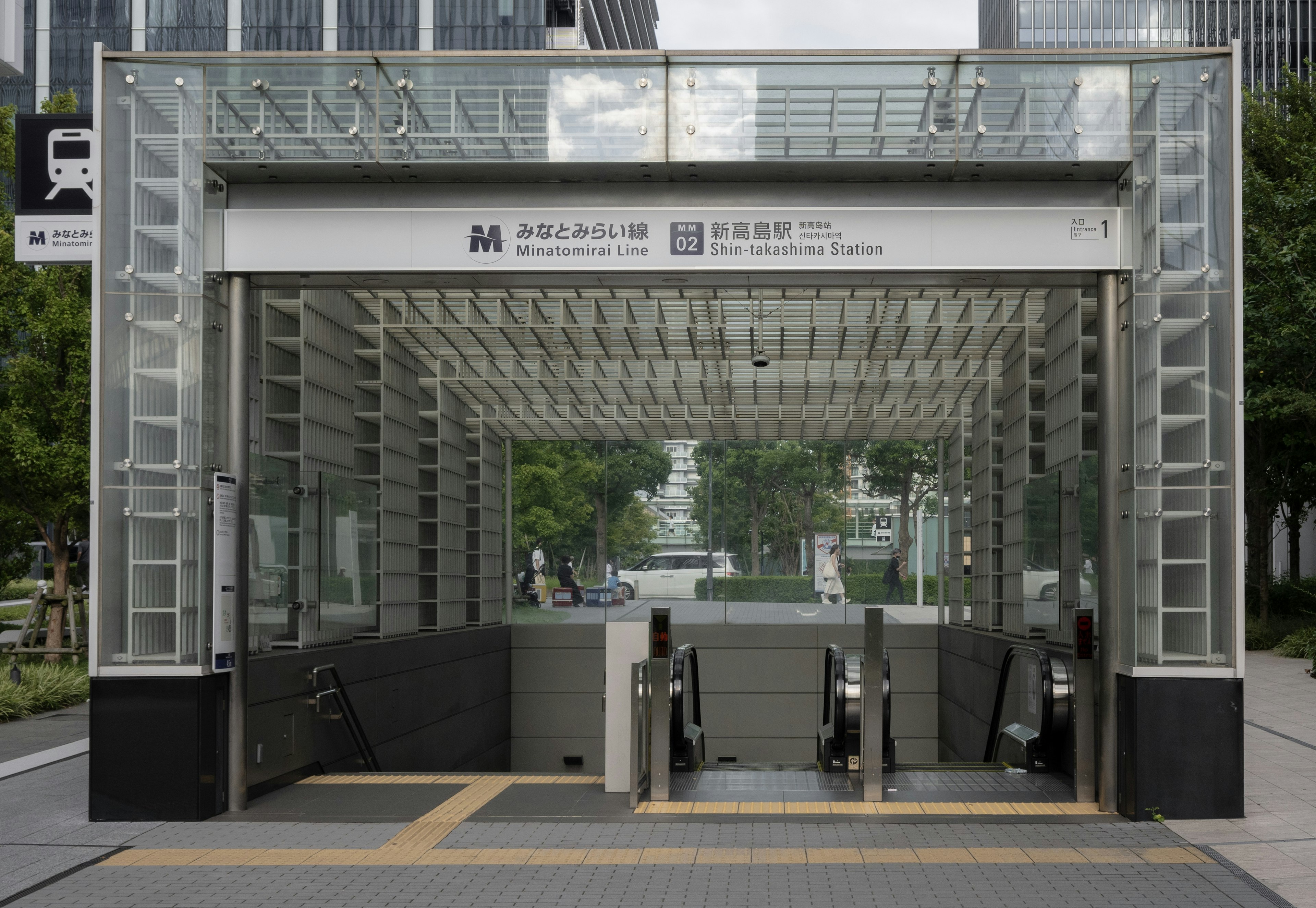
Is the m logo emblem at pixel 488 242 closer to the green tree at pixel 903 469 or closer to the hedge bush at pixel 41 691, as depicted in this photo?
the hedge bush at pixel 41 691

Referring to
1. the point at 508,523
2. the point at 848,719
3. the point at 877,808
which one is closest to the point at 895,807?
the point at 877,808

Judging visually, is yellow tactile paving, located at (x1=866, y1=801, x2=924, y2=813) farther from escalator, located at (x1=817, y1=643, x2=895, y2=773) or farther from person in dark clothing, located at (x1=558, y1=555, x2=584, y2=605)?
person in dark clothing, located at (x1=558, y1=555, x2=584, y2=605)

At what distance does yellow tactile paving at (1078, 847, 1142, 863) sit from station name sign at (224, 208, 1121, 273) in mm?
3250

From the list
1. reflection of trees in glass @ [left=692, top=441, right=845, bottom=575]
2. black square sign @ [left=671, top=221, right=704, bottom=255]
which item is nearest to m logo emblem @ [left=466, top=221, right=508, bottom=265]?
black square sign @ [left=671, top=221, right=704, bottom=255]

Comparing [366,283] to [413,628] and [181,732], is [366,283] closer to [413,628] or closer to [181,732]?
[181,732]

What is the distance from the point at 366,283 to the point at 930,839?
15.3 ft

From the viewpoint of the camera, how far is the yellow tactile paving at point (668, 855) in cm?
589

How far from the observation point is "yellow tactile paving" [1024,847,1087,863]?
5.88m

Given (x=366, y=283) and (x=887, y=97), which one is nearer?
(x=887, y=97)

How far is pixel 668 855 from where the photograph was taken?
235 inches

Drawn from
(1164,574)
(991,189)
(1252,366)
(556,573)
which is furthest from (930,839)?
(1252,366)

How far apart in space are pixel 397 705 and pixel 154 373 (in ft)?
18.2

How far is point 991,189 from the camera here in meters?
7.19

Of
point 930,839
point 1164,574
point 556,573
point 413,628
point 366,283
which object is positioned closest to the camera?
point 930,839
